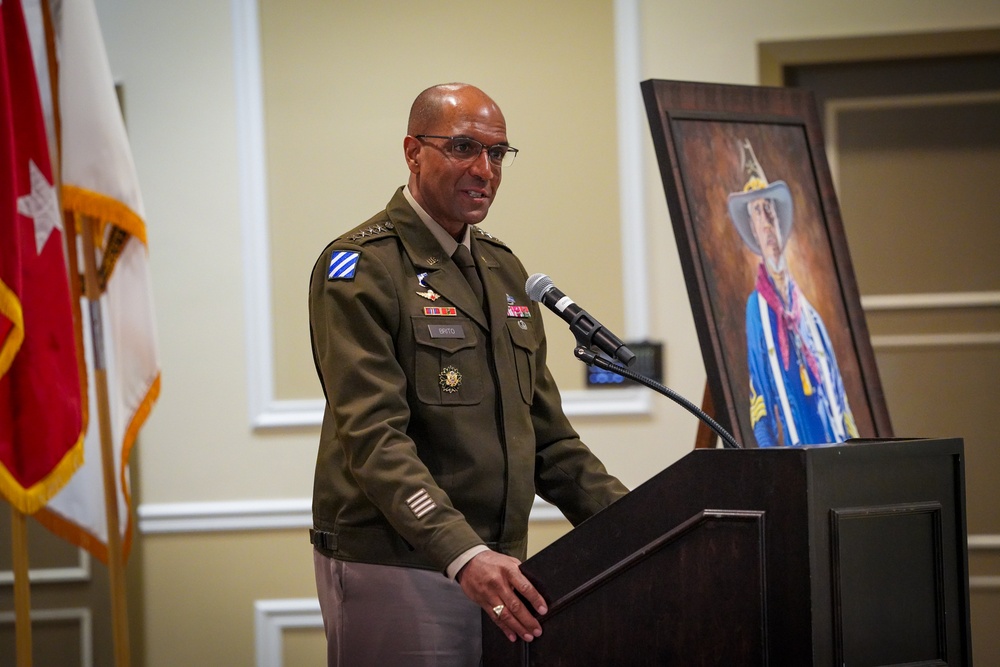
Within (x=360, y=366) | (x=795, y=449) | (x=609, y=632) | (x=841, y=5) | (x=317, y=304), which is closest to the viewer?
(x=795, y=449)

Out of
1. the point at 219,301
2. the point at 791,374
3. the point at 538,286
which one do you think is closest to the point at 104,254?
the point at 219,301

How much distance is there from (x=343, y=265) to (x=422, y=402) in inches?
10.3

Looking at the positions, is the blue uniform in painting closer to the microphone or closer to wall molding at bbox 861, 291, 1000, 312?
the microphone

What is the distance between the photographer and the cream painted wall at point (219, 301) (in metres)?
3.45

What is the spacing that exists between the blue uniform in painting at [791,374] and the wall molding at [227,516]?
1.26 m

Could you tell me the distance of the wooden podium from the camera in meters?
1.32

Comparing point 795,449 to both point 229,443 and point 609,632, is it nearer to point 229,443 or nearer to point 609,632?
point 609,632

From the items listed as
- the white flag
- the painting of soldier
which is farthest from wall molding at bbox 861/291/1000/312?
the white flag

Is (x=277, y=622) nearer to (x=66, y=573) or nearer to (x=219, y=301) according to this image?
(x=66, y=573)

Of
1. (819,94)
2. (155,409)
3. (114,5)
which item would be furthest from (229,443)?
(819,94)

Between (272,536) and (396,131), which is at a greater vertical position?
(396,131)

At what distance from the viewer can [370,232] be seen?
1.90 metres

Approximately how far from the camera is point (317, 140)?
139 inches

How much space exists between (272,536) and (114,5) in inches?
70.2
